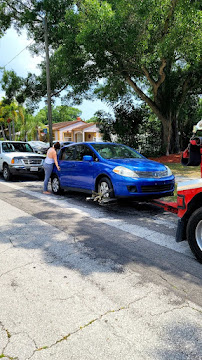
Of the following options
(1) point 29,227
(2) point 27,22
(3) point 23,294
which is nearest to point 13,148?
(1) point 29,227

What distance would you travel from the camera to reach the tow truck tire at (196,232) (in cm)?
355

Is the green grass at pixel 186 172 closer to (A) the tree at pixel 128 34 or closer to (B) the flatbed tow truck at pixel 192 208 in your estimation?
(A) the tree at pixel 128 34

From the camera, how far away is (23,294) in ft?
9.66

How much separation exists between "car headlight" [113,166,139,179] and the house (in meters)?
38.0

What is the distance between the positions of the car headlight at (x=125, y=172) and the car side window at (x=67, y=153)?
84.4 inches

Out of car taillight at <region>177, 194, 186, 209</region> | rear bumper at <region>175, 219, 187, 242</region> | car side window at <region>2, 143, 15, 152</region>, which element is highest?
car side window at <region>2, 143, 15, 152</region>

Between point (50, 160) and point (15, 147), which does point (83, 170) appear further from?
point (15, 147)

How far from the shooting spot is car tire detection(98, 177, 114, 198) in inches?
250

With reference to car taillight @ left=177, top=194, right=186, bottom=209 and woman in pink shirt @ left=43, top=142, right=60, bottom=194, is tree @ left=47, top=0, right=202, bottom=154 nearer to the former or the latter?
woman in pink shirt @ left=43, top=142, right=60, bottom=194

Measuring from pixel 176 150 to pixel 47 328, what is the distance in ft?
59.0

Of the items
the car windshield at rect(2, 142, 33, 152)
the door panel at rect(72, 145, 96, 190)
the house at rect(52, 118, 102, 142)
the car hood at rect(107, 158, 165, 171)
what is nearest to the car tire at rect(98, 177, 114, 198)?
the door panel at rect(72, 145, 96, 190)

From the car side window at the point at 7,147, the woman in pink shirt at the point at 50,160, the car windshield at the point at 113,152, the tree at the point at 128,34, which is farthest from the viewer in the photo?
the car side window at the point at 7,147

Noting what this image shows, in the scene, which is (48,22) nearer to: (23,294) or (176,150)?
(176,150)

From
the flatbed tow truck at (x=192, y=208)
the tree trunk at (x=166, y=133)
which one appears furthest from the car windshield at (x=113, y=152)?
the tree trunk at (x=166, y=133)
